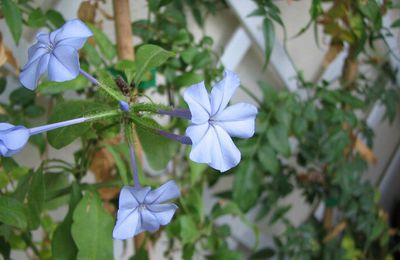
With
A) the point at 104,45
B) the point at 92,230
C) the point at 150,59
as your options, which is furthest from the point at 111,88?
the point at 104,45

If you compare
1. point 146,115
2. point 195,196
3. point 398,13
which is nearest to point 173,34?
point 195,196

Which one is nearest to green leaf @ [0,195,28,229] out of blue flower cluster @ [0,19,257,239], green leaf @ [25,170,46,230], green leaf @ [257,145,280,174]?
green leaf @ [25,170,46,230]

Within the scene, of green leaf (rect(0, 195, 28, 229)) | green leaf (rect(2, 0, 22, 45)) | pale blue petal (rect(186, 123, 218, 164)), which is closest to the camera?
pale blue petal (rect(186, 123, 218, 164))

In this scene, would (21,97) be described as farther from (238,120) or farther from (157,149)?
(238,120)

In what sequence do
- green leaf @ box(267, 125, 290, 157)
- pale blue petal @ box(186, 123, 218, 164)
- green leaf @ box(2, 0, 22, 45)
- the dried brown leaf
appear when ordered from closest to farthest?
pale blue petal @ box(186, 123, 218, 164) → green leaf @ box(2, 0, 22, 45) → the dried brown leaf → green leaf @ box(267, 125, 290, 157)

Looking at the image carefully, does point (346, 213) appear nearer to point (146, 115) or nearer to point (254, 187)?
point (254, 187)

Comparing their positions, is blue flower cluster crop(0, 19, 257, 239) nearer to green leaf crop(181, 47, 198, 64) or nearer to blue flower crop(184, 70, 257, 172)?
blue flower crop(184, 70, 257, 172)
